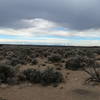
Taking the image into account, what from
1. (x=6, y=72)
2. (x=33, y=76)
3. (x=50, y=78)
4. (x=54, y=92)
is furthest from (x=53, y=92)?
(x=6, y=72)

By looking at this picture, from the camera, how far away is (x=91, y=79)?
13.4 metres

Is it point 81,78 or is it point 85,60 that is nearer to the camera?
point 81,78

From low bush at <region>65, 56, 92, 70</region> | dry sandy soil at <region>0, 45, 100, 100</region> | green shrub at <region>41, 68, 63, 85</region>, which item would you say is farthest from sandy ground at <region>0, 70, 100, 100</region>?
low bush at <region>65, 56, 92, 70</region>

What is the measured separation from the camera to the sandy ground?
1014 cm

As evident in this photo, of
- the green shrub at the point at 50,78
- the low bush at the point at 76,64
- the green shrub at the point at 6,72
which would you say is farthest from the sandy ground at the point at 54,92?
the low bush at the point at 76,64

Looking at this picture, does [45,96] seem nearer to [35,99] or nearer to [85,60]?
[35,99]

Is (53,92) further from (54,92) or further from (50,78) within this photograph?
(50,78)

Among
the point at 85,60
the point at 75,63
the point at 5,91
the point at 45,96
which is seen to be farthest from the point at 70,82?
the point at 85,60

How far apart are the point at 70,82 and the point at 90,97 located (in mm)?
3358

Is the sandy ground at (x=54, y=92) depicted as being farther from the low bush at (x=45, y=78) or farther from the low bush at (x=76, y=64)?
the low bush at (x=76, y=64)

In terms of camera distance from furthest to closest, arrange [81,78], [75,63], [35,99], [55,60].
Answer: [55,60] < [75,63] < [81,78] < [35,99]

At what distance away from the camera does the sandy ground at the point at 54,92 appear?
1014cm

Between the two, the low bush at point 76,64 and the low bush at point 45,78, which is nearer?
the low bush at point 45,78

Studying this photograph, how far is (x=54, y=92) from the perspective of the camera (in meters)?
11.1
